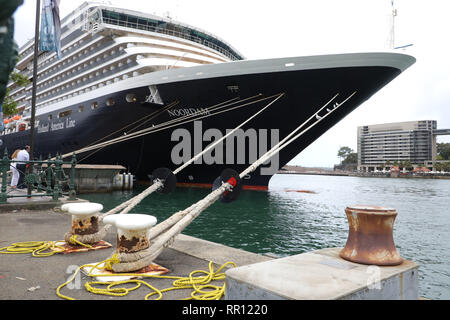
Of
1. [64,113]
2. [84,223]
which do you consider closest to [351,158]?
[64,113]

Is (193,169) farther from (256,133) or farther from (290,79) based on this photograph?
(290,79)

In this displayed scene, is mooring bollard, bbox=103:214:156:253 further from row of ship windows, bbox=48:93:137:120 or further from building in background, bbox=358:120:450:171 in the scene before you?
Answer: building in background, bbox=358:120:450:171

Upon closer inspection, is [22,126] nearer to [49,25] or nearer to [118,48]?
[118,48]

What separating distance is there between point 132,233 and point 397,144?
550ft

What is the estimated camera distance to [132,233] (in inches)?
148

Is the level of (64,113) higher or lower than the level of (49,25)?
lower

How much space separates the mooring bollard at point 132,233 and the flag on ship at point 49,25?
11.4 meters

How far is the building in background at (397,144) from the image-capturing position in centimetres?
13950

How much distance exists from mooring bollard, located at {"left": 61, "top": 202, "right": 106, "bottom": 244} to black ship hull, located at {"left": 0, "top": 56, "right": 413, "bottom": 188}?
1167 centimetres

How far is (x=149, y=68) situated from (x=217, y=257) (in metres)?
18.0

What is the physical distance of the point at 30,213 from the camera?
807cm

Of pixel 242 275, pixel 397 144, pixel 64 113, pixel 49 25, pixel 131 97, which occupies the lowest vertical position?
pixel 242 275

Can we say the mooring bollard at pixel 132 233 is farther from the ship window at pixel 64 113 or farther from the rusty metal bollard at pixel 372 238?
the ship window at pixel 64 113

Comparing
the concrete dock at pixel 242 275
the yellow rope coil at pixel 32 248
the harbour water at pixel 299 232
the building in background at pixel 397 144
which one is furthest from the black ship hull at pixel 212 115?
the building in background at pixel 397 144
